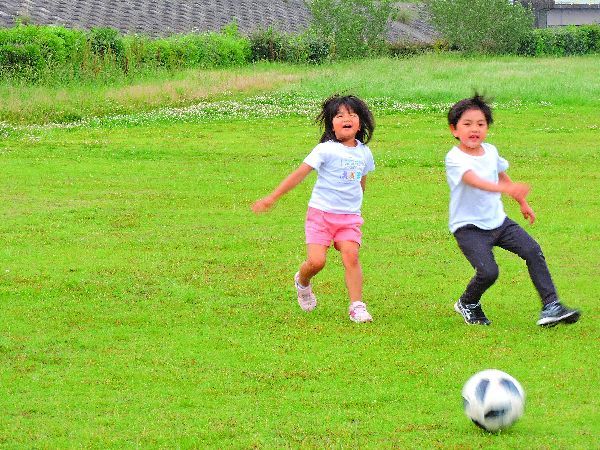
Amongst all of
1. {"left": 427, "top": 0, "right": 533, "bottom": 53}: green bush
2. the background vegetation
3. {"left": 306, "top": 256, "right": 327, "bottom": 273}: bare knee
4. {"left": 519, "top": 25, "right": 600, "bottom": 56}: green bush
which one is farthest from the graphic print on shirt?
{"left": 519, "top": 25, "right": 600, "bottom": 56}: green bush

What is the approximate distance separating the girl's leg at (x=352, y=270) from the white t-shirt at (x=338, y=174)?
0.94 ft

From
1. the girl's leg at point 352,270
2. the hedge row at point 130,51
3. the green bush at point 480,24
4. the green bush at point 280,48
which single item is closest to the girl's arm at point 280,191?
the girl's leg at point 352,270

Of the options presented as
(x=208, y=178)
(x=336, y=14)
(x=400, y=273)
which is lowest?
(x=336, y=14)

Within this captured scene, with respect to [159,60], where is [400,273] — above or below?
above

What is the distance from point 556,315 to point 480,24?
4600cm

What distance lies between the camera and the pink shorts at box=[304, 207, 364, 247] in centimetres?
959

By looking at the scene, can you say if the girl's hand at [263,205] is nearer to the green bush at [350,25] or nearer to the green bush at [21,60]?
the green bush at [21,60]

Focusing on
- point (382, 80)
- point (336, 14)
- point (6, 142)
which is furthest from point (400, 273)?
point (336, 14)

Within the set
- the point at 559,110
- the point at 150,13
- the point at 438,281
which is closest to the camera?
the point at 438,281

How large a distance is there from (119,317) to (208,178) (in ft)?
27.7

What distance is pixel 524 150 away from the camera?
2095cm

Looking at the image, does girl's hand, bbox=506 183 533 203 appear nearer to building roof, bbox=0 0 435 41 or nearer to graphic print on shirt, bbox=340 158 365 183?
graphic print on shirt, bbox=340 158 365 183

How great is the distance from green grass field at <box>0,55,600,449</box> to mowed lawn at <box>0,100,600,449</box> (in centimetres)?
2

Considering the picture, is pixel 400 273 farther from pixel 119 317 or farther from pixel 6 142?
pixel 6 142
